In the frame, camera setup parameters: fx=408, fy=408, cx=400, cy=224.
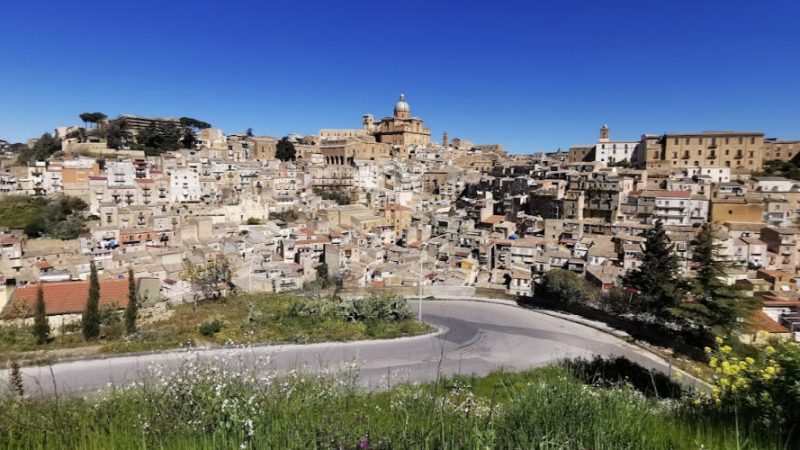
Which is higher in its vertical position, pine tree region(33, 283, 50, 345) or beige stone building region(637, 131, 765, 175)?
beige stone building region(637, 131, 765, 175)

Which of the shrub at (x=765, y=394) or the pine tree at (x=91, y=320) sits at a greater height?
the shrub at (x=765, y=394)

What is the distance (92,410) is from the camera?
2.70 metres

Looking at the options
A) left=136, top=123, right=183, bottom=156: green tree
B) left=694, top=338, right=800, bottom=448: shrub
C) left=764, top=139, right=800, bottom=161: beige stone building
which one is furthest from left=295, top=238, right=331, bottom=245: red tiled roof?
left=764, top=139, right=800, bottom=161: beige stone building

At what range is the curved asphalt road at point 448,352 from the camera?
334 inches

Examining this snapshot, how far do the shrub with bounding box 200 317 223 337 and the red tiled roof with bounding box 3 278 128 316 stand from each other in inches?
185

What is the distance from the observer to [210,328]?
1170cm

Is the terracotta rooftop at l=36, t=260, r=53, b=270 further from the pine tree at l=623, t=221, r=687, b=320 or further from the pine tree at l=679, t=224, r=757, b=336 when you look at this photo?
the pine tree at l=679, t=224, r=757, b=336

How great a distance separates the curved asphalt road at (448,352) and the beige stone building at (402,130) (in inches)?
2080

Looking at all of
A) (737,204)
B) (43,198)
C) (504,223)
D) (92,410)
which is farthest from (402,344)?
(43,198)

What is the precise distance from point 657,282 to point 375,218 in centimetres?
2329

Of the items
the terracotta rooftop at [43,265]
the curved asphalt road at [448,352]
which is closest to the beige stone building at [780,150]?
the curved asphalt road at [448,352]

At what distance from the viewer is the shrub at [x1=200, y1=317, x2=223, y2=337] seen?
11.6 meters

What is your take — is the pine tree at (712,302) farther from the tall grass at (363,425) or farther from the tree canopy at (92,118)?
the tree canopy at (92,118)

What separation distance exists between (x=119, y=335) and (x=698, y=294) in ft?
60.1
